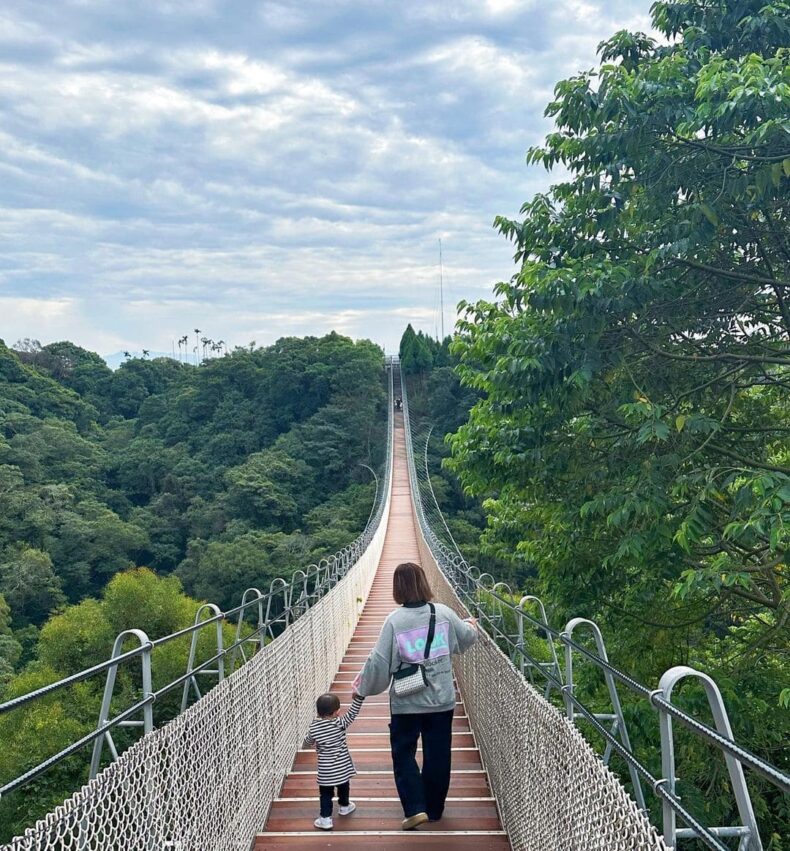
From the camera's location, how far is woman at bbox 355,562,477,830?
99.9 inches

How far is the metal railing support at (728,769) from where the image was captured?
1087 mm

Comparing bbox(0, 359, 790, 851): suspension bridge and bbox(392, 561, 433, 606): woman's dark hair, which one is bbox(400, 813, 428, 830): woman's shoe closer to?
bbox(0, 359, 790, 851): suspension bridge

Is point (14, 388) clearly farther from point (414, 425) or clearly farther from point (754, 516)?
point (754, 516)

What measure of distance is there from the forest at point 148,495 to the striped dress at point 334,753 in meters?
7.01

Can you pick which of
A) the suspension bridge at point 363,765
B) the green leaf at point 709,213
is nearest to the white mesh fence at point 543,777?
the suspension bridge at point 363,765

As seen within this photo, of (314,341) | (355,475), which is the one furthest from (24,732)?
(314,341)

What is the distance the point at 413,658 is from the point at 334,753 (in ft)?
2.07

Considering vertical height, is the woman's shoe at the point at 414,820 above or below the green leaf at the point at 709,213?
below

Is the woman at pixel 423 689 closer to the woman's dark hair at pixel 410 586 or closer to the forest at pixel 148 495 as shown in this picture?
the woman's dark hair at pixel 410 586

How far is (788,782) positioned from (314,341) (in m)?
44.8

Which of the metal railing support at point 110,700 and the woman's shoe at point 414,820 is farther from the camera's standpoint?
the woman's shoe at point 414,820

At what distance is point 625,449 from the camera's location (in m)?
4.37

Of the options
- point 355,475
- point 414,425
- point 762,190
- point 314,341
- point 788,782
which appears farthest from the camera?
point 314,341

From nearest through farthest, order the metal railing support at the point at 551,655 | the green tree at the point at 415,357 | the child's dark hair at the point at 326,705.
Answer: the metal railing support at the point at 551,655 → the child's dark hair at the point at 326,705 → the green tree at the point at 415,357
